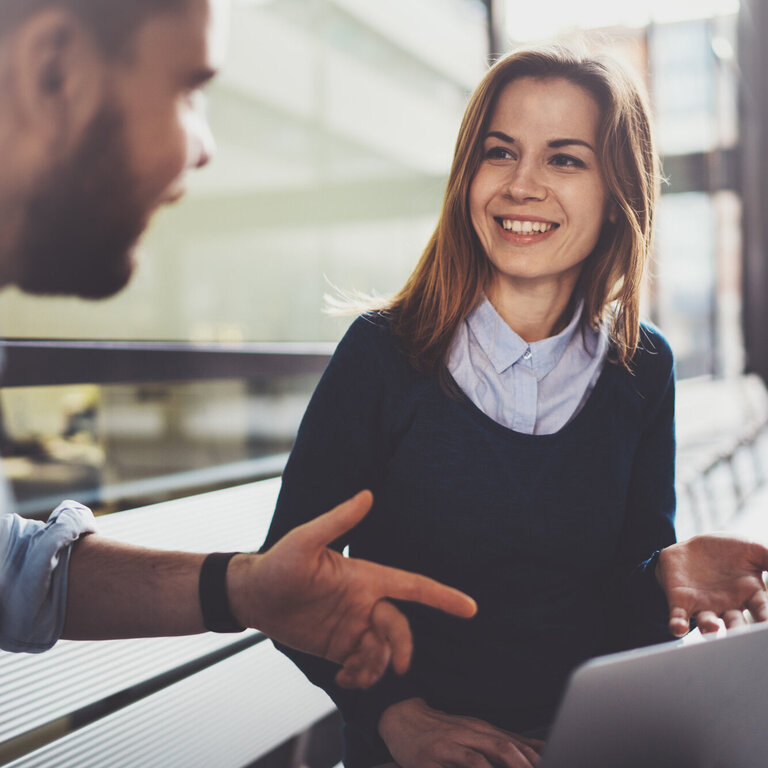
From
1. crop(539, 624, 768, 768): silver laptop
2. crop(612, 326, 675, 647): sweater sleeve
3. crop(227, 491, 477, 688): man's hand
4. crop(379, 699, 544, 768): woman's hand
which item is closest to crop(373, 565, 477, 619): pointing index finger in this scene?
crop(227, 491, 477, 688): man's hand

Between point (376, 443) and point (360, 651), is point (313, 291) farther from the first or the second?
point (360, 651)

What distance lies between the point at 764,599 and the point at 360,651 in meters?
0.61

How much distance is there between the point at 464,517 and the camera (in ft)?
3.81

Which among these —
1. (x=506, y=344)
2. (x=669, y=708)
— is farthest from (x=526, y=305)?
(x=669, y=708)

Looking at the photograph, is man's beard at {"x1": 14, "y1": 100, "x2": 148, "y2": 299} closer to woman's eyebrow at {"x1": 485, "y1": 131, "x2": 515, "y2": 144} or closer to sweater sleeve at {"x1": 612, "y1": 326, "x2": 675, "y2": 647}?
woman's eyebrow at {"x1": 485, "y1": 131, "x2": 515, "y2": 144}

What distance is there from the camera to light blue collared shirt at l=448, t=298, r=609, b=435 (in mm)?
1224

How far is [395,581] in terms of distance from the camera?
81 cm

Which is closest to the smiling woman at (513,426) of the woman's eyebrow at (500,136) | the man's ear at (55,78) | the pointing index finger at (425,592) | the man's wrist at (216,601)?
the woman's eyebrow at (500,136)

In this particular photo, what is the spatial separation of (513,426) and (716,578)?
365 mm

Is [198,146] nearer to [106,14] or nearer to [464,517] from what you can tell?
[106,14]

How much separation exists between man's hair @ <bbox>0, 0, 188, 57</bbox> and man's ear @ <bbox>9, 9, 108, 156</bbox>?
0.01m

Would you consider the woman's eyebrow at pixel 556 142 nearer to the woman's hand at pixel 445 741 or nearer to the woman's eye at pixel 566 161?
the woman's eye at pixel 566 161

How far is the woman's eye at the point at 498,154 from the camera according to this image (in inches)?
49.9

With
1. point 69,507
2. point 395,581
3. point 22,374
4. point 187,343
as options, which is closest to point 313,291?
point 187,343
